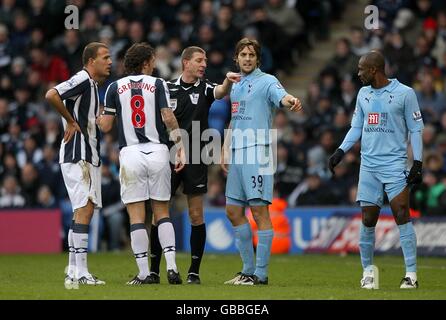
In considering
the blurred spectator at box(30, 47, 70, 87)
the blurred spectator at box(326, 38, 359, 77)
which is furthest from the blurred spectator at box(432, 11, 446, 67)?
the blurred spectator at box(30, 47, 70, 87)

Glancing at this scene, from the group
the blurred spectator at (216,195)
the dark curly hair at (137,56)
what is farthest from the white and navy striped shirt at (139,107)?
the blurred spectator at (216,195)

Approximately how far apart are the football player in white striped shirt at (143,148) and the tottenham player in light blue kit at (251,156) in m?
0.73

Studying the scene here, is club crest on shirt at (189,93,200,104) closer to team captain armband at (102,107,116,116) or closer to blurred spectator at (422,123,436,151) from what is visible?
team captain armband at (102,107,116,116)

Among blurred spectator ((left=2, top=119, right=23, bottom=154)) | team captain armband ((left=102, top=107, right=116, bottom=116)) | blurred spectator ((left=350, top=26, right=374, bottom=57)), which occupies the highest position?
blurred spectator ((left=350, top=26, right=374, bottom=57))

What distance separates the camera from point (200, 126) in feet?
41.1

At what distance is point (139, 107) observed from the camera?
11.9 m

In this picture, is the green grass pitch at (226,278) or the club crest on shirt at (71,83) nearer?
the green grass pitch at (226,278)

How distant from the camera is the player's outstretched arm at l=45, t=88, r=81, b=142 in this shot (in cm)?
1191

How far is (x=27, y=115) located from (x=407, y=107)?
14636 millimetres

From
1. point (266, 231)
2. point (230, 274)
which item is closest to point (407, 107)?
point (266, 231)

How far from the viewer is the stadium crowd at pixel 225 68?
21.8 meters

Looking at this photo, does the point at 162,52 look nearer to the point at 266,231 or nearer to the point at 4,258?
the point at 4,258
